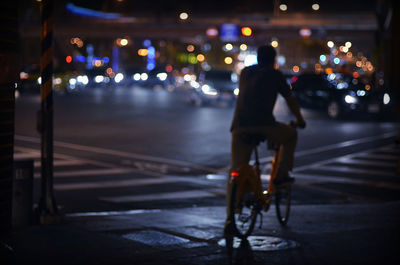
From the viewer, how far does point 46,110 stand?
8781mm

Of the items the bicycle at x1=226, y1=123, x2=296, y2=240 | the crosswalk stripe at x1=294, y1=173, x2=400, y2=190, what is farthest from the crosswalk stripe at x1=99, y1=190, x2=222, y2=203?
Answer: the bicycle at x1=226, y1=123, x2=296, y2=240

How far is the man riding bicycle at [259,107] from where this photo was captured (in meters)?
8.01

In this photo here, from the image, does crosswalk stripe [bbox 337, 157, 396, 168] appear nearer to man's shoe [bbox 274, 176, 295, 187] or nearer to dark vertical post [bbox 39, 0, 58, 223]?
man's shoe [bbox 274, 176, 295, 187]

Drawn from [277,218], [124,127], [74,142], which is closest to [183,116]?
[124,127]

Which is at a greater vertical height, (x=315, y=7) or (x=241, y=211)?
(x=315, y=7)

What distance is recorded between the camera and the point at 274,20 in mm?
82750

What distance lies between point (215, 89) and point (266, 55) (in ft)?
96.3

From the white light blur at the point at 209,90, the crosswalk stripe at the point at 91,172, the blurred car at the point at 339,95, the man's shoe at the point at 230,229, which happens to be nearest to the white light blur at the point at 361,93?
the blurred car at the point at 339,95

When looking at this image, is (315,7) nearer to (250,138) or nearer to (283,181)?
(283,181)

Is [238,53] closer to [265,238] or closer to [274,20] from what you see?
[274,20]

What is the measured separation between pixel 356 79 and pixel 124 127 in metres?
11.8

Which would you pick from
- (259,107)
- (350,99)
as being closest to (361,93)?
(350,99)

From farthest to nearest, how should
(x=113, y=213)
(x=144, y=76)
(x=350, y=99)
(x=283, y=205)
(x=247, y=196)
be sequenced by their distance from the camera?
(x=144, y=76) → (x=350, y=99) → (x=113, y=213) → (x=283, y=205) → (x=247, y=196)

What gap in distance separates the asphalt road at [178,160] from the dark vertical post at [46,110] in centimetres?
164
